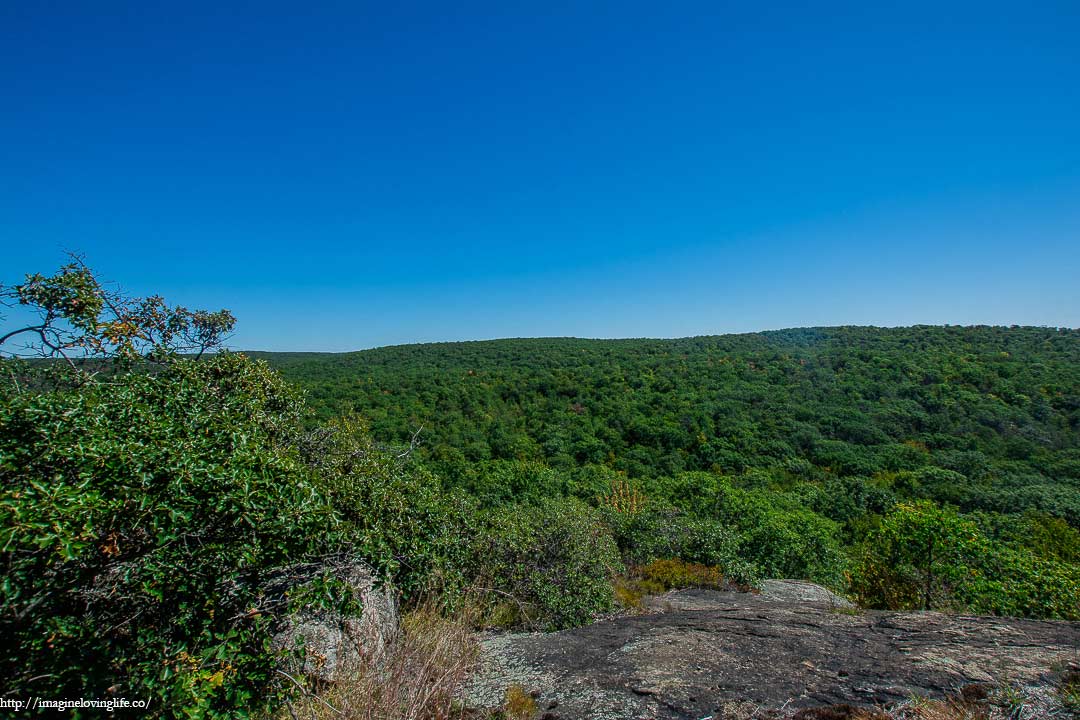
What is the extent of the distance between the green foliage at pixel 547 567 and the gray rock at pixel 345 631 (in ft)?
7.86

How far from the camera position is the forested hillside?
29.5 meters

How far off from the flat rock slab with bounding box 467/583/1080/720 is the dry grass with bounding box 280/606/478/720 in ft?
1.51

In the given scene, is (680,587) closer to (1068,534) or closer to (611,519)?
(611,519)

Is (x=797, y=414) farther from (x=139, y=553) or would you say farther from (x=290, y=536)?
(x=139, y=553)

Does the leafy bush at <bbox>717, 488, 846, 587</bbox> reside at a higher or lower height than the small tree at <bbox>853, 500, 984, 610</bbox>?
lower

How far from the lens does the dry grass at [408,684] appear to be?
3732 millimetres

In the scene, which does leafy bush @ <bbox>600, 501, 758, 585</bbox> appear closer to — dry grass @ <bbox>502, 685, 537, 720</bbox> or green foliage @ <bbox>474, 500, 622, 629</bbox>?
green foliage @ <bbox>474, 500, 622, 629</bbox>

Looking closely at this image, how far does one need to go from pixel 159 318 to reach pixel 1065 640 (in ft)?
41.0

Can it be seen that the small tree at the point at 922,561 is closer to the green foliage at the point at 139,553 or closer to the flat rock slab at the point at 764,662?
the flat rock slab at the point at 764,662

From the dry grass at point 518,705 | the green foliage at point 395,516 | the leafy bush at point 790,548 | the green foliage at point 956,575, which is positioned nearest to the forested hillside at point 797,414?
the leafy bush at point 790,548

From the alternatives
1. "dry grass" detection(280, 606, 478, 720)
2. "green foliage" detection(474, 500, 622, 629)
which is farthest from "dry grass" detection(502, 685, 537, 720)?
"green foliage" detection(474, 500, 622, 629)

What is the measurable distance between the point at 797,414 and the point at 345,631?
146 feet

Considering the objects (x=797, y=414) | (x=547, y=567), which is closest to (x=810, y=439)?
(x=797, y=414)

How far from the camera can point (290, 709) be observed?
11.4 feet
